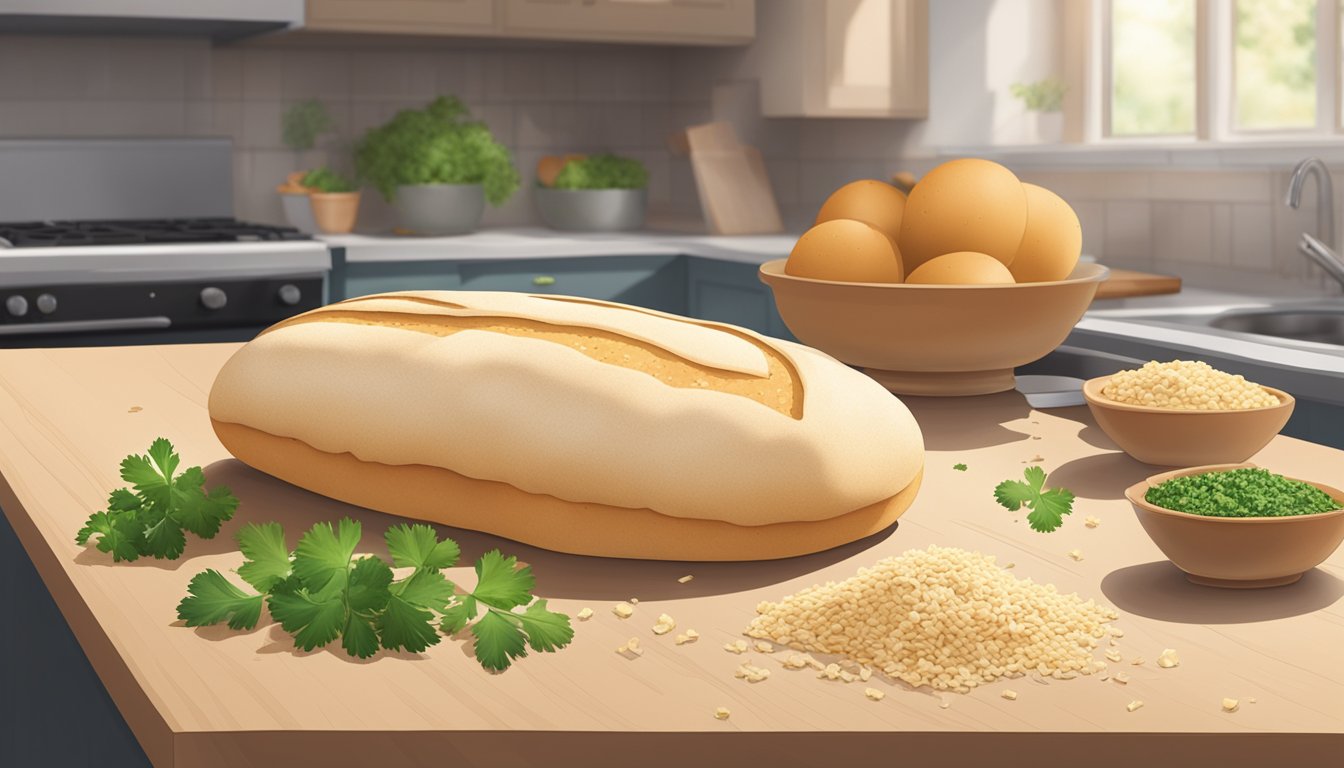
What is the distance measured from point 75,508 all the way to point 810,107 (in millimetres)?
2867

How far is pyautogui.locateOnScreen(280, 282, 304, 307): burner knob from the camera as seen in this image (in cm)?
292

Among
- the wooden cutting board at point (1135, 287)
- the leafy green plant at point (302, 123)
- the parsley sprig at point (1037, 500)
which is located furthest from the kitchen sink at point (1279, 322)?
the leafy green plant at point (302, 123)

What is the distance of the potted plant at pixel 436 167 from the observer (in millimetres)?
3518

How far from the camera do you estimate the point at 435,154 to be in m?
3.52

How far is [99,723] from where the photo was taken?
92 centimetres

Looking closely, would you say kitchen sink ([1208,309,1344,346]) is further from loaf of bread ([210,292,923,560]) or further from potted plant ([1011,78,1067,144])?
loaf of bread ([210,292,923,560])

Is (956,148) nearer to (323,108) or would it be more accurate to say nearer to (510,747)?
(323,108)

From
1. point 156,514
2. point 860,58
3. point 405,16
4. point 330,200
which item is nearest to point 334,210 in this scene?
point 330,200

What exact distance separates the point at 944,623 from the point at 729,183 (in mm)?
3212

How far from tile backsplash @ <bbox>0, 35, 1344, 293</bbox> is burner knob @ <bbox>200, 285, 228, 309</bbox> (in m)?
0.94

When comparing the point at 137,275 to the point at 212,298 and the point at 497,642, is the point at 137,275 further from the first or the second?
the point at 497,642

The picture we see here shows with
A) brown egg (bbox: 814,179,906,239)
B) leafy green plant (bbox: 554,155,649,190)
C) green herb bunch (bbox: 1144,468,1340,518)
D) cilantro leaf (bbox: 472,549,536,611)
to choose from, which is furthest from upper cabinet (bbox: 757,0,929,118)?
cilantro leaf (bbox: 472,549,536,611)

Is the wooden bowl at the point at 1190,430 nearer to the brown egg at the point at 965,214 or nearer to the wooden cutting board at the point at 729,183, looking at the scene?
the brown egg at the point at 965,214

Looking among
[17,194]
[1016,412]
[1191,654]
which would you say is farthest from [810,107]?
[1191,654]
